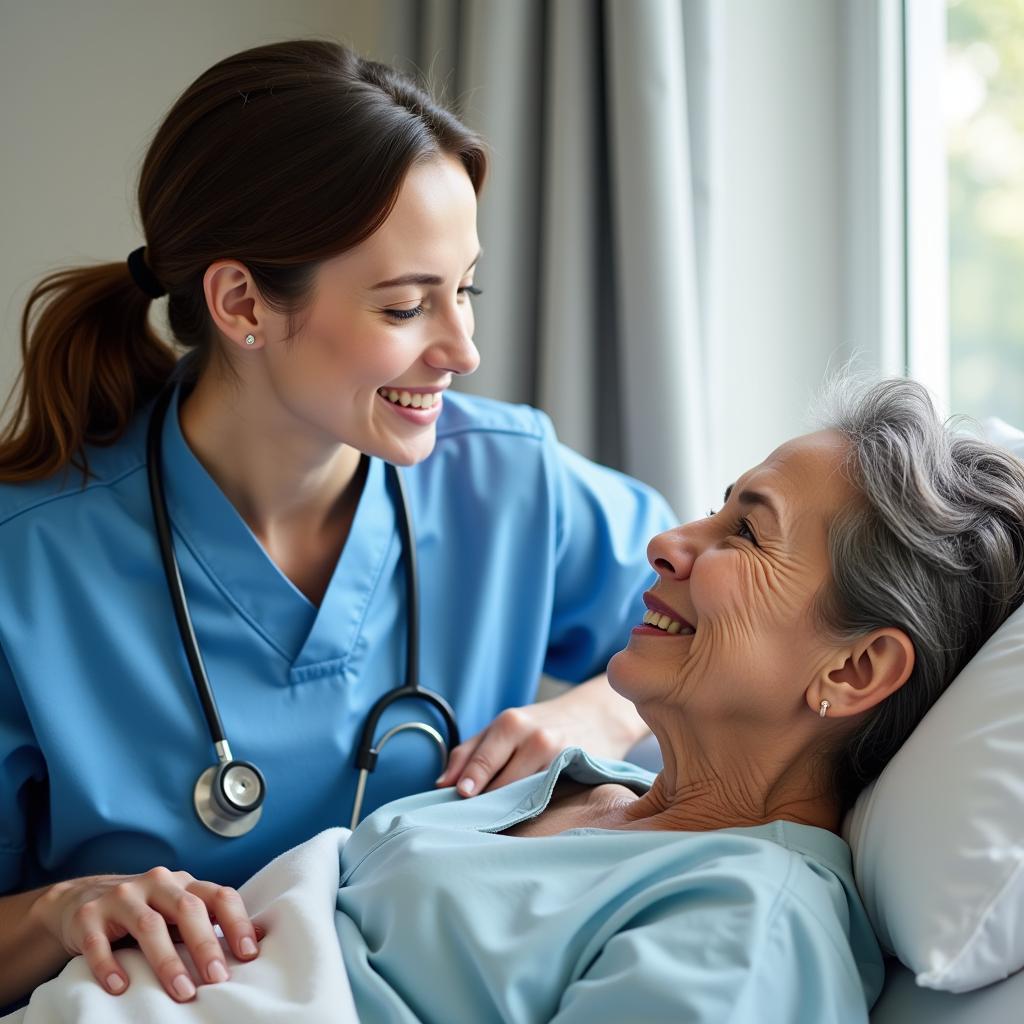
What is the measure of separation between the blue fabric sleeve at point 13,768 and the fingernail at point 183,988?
0.45m

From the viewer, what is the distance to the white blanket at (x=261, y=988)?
1.05 m

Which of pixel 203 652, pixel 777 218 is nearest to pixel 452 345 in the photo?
pixel 203 652

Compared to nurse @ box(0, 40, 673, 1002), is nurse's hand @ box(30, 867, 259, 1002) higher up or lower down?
lower down

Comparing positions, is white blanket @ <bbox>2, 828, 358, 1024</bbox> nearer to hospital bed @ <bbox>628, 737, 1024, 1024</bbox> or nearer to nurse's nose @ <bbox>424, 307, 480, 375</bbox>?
hospital bed @ <bbox>628, 737, 1024, 1024</bbox>

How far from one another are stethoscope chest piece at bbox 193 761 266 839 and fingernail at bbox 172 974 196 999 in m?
0.37

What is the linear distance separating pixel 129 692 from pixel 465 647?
1.42ft

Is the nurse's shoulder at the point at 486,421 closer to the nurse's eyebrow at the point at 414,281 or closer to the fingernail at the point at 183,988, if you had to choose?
the nurse's eyebrow at the point at 414,281

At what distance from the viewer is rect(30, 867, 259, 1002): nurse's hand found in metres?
1.11

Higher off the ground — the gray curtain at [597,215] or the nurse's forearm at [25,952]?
the gray curtain at [597,215]

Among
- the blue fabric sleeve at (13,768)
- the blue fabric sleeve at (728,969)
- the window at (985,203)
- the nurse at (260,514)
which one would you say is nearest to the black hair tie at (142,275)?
the nurse at (260,514)


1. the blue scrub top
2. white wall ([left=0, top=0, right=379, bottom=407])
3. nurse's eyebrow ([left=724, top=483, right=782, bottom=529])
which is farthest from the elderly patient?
white wall ([left=0, top=0, right=379, bottom=407])

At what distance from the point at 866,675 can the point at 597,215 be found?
119cm

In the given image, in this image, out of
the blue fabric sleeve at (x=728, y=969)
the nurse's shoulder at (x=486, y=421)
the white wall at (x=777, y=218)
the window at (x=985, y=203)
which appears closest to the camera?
the blue fabric sleeve at (x=728, y=969)

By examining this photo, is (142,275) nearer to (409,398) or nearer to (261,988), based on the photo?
(409,398)
